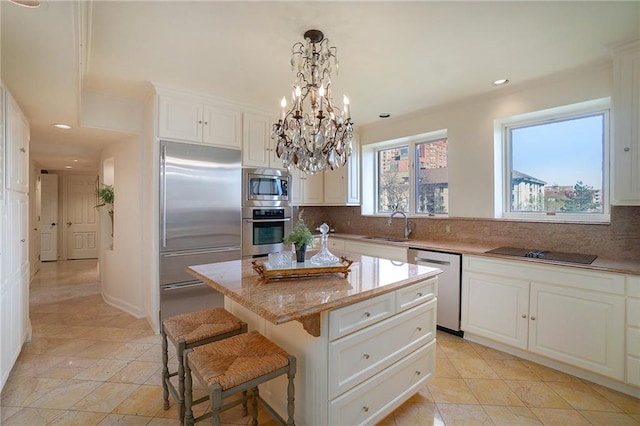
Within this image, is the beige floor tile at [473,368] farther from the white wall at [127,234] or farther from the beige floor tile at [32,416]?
the white wall at [127,234]

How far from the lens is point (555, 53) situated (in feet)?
7.75

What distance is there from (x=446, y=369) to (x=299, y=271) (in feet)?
5.25

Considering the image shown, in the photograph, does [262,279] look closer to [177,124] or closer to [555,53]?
[177,124]

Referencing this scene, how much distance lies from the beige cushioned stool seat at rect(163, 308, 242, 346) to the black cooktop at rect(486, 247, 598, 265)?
2.38m

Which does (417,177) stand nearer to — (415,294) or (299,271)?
(415,294)

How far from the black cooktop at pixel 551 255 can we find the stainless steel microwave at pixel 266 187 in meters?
2.44

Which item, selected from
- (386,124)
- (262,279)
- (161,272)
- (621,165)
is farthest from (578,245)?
(161,272)

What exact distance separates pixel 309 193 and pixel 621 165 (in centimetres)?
331

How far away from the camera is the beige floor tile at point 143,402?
193cm

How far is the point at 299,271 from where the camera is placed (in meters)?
1.81

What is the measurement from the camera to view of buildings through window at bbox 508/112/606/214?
9.14 ft

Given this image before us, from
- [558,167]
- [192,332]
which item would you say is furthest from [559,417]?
[192,332]

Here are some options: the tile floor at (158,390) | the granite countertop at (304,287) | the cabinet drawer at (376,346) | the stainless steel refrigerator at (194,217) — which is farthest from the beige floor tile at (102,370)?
the cabinet drawer at (376,346)

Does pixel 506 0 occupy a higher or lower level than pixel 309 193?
higher
